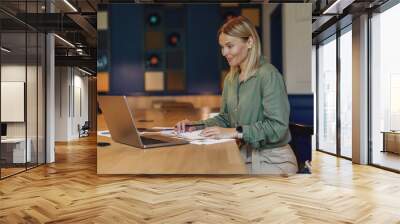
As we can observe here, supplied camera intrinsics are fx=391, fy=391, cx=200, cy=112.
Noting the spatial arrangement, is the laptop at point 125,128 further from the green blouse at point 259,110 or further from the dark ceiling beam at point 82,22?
the dark ceiling beam at point 82,22

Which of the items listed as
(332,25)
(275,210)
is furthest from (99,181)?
(332,25)

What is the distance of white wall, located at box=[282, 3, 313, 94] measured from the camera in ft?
18.0

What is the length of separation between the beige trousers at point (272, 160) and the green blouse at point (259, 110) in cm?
11

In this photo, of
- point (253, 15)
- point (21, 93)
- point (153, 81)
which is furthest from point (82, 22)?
point (253, 15)

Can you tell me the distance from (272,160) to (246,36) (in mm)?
1521

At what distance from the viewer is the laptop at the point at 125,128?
2672mm

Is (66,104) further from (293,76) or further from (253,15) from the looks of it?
(293,76)

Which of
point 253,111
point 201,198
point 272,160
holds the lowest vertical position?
point 201,198

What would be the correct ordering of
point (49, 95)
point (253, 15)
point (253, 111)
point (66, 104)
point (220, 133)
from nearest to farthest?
1. point (220, 133)
2. point (253, 111)
3. point (253, 15)
4. point (49, 95)
5. point (66, 104)

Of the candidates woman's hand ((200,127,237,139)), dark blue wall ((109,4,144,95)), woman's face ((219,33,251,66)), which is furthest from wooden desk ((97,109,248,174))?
dark blue wall ((109,4,144,95))

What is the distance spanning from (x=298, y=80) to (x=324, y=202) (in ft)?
6.59

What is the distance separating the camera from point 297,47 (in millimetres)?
5566

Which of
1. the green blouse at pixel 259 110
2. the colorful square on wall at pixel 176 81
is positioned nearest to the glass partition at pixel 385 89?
the green blouse at pixel 259 110

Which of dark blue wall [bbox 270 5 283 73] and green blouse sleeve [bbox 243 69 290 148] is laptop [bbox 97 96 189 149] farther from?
dark blue wall [bbox 270 5 283 73]
